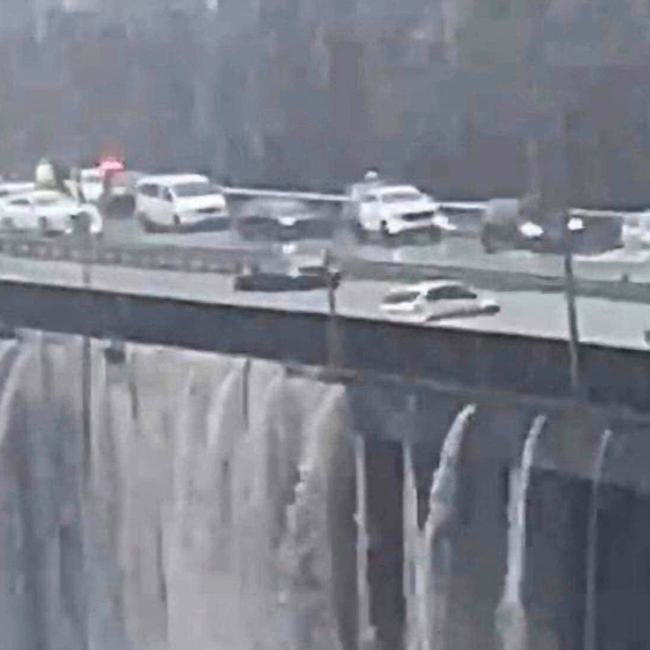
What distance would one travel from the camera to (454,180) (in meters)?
1.48

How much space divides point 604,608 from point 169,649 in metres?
0.39

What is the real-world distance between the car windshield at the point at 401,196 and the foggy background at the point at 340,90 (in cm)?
1

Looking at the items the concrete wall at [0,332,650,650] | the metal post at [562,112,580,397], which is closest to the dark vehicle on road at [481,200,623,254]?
the metal post at [562,112,580,397]

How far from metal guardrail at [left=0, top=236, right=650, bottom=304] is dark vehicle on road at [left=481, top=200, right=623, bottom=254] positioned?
0.02 m

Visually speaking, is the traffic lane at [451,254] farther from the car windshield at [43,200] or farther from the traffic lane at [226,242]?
the car windshield at [43,200]

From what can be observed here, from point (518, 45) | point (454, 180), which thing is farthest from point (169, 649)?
point (518, 45)

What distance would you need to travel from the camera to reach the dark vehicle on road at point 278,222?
157cm

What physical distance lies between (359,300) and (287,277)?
0.07 m

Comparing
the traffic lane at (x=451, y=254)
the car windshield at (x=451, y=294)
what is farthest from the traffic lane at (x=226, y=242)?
the car windshield at (x=451, y=294)

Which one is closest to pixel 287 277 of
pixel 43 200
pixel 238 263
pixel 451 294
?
pixel 238 263

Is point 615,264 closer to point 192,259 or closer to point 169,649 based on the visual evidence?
point 192,259

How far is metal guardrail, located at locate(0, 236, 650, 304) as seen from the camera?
1.46 m

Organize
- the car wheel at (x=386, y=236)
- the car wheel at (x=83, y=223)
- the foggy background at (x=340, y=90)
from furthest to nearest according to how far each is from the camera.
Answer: the car wheel at (x=83, y=223) < the car wheel at (x=386, y=236) < the foggy background at (x=340, y=90)

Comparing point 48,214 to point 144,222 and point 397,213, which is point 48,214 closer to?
point 144,222
